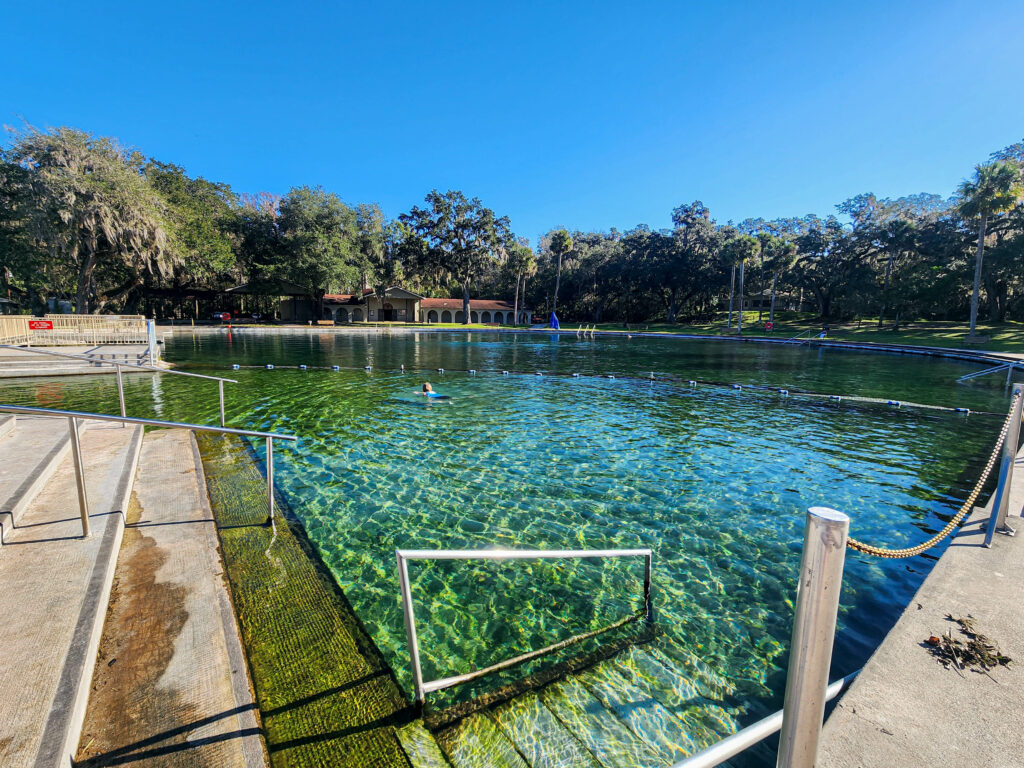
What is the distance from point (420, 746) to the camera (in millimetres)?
2803

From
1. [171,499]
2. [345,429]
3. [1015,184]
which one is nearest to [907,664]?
[171,499]

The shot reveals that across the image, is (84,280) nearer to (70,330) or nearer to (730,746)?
(70,330)

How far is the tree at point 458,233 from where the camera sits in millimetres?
60688

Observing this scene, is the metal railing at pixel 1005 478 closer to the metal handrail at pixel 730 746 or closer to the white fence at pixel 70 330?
the metal handrail at pixel 730 746

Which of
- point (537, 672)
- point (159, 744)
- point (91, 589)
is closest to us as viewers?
point (159, 744)

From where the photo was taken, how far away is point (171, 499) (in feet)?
18.1

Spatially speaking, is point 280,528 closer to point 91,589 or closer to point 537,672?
point 91,589

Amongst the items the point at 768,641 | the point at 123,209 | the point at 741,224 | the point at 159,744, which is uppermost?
the point at 741,224

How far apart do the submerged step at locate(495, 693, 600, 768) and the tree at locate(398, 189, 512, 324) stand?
204 ft

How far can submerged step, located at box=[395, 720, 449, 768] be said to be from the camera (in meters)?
2.70

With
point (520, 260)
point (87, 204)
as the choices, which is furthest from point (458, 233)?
point (87, 204)

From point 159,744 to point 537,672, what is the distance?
2374mm

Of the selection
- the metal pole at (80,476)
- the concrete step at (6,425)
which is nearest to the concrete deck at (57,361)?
the concrete step at (6,425)

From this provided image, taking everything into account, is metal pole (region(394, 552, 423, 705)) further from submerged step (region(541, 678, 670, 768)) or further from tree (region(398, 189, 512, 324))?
tree (region(398, 189, 512, 324))
